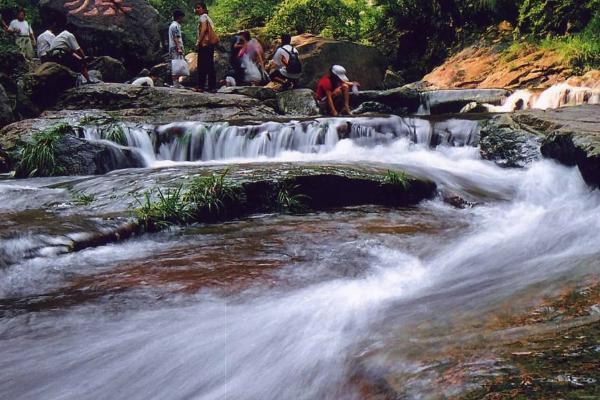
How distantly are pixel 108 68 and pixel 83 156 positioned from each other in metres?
9.89

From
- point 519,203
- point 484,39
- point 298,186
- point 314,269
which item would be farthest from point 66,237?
point 484,39

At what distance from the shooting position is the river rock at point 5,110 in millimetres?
9867

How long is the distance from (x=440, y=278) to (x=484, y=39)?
49.9ft

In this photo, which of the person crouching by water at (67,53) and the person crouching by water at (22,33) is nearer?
the person crouching by water at (67,53)

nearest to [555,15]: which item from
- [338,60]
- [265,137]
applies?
[338,60]

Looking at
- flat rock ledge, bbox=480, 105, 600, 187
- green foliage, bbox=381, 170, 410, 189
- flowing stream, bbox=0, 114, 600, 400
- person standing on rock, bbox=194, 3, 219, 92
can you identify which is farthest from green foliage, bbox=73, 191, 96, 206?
person standing on rock, bbox=194, 3, 219, 92

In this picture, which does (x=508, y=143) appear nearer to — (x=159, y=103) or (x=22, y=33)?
(x=159, y=103)

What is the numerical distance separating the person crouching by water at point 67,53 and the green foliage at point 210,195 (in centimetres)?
867

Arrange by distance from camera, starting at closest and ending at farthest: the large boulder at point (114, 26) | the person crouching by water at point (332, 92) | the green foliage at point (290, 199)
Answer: the green foliage at point (290, 199) < the person crouching by water at point (332, 92) < the large boulder at point (114, 26)

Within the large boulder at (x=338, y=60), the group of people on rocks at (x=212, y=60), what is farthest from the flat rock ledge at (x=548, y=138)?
the large boulder at (x=338, y=60)

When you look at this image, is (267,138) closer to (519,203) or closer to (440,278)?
(519,203)

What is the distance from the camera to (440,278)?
11.9 feet

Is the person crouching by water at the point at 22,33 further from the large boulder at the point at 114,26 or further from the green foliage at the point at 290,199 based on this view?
the green foliage at the point at 290,199

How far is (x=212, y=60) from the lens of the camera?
41.3 ft
